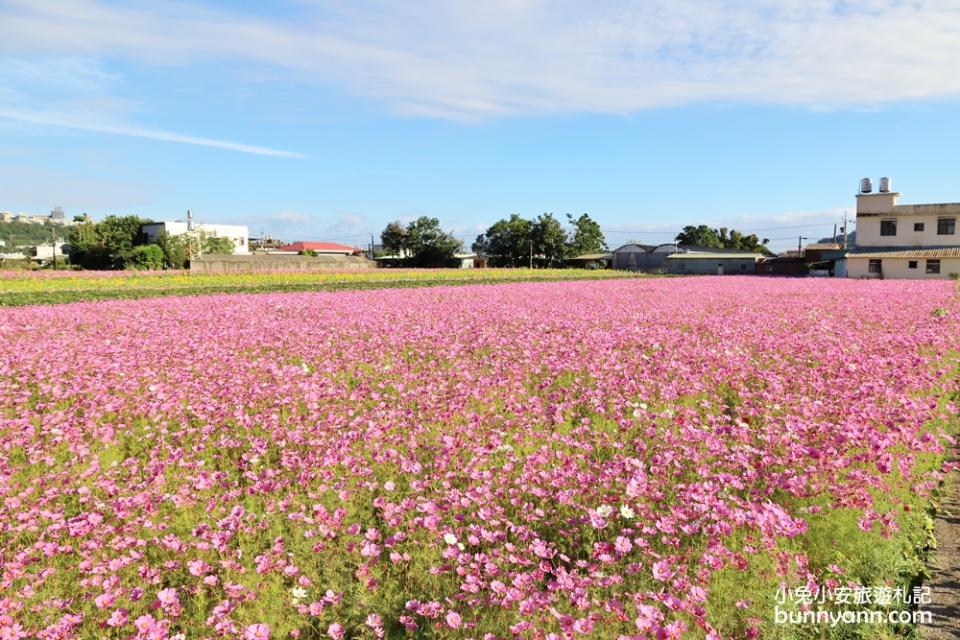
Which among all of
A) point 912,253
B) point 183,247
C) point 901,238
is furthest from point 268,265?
point 901,238

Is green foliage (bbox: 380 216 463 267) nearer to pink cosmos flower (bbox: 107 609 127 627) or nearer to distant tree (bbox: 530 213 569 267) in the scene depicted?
distant tree (bbox: 530 213 569 267)

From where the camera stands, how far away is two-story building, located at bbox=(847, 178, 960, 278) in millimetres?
46812

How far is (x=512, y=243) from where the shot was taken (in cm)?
8531

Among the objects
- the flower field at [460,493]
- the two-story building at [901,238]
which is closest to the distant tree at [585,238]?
the two-story building at [901,238]

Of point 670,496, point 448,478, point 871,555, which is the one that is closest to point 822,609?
point 871,555

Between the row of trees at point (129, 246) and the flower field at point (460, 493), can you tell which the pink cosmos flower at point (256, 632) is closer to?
the flower field at point (460, 493)

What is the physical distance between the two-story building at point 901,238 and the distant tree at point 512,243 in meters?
42.0

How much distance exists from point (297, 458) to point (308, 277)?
4097cm

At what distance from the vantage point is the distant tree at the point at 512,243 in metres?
83.9

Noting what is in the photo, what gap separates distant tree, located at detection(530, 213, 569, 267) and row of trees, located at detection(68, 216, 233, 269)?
147 feet

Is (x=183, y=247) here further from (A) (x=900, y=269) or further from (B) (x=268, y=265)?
(A) (x=900, y=269)

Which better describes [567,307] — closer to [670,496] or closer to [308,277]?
[670,496]

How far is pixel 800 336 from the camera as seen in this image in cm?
1148

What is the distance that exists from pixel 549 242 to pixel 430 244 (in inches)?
720
